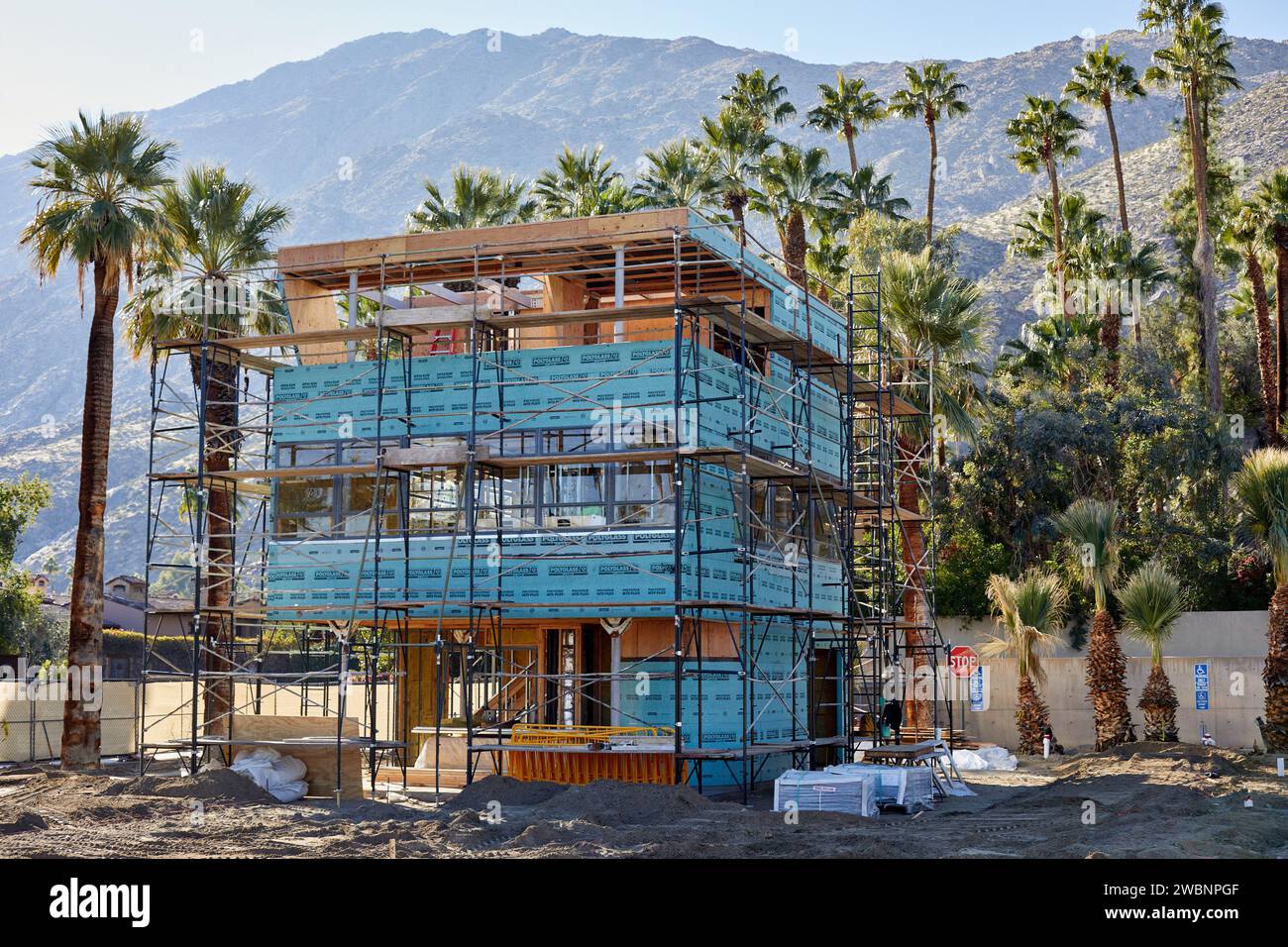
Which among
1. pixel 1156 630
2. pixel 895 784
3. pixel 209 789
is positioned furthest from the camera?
pixel 1156 630

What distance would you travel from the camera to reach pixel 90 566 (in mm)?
26688

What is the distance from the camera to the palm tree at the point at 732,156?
42.6 m

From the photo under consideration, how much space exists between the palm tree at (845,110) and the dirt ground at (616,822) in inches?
1187

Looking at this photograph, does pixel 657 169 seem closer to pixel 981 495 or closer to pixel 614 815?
pixel 981 495

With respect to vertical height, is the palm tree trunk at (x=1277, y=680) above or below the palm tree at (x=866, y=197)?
below

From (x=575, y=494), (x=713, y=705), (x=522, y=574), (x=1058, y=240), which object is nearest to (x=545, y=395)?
(x=575, y=494)

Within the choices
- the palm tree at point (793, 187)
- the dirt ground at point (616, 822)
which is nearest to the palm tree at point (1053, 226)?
the palm tree at point (793, 187)

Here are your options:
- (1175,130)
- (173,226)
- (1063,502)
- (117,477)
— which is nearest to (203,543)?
(173,226)

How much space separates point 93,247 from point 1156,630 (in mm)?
21860

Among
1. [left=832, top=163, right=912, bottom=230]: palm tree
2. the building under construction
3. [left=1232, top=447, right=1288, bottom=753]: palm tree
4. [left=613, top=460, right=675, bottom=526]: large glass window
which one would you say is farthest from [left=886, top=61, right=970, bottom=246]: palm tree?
[left=613, top=460, right=675, bottom=526]: large glass window

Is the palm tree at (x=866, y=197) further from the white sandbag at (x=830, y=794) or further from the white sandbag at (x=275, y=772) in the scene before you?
the white sandbag at (x=275, y=772)

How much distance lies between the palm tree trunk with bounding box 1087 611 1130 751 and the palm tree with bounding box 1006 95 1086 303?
74.3 ft

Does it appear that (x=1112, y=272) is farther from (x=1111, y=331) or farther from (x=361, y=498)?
(x=361, y=498)
